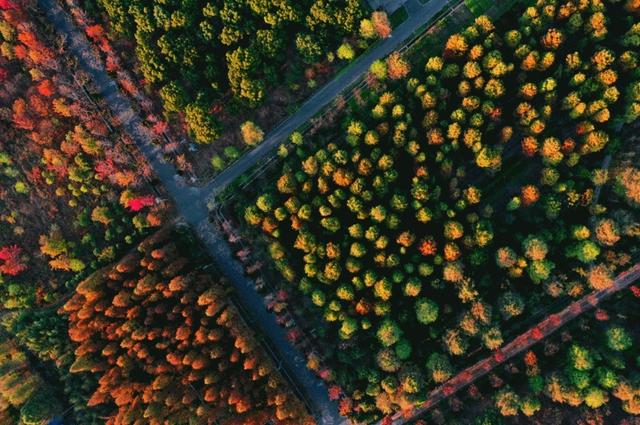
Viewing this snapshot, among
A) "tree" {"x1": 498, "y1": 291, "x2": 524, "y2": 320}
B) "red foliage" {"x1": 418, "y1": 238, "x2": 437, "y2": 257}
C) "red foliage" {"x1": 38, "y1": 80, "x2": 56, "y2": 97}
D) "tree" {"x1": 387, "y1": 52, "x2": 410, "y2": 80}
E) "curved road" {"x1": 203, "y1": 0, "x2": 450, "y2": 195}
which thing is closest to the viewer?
"red foliage" {"x1": 418, "y1": 238, "x2": 437, "y2": 257}

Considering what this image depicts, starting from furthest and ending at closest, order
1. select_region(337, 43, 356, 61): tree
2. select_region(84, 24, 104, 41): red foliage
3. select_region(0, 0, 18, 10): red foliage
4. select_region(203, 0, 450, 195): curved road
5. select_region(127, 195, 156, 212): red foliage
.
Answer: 1. select_region(203, 0, 450, 195): curved road
2. select_region(84, 24, 104, 41): red foliage
3. select_region(127, 195, 156, 212): red foliage
4. select_region(0, 0, 18, 10): red foliage
5. select_region(337, 43, 356, 61): tree

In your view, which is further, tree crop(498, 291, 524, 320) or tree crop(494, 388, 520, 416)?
tree crop(494, 388, 520, 416)

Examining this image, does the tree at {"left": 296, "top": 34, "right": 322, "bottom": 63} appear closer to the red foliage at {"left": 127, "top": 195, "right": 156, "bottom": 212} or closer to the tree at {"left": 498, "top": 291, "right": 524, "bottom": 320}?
the red foliage at {"left": 127, "top": 195, "right": 156, "bottom": 212}

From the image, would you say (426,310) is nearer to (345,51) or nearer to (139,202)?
(345,51)

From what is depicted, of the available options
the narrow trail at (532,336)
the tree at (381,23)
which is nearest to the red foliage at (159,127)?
the tree at (381,23)

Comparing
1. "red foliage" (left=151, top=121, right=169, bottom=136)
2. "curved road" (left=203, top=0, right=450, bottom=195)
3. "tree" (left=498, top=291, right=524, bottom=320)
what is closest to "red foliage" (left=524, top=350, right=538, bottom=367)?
"tree" (left=498, top=291, right=524, bottom=320)

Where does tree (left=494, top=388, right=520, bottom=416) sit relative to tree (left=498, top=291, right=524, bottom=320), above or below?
below

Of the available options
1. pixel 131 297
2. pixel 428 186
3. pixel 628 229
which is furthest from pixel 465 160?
pixel 131 297

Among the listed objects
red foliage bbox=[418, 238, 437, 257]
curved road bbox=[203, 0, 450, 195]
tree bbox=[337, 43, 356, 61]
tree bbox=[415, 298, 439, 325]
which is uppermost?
tree bbox=[337, 43, 356, 61]
